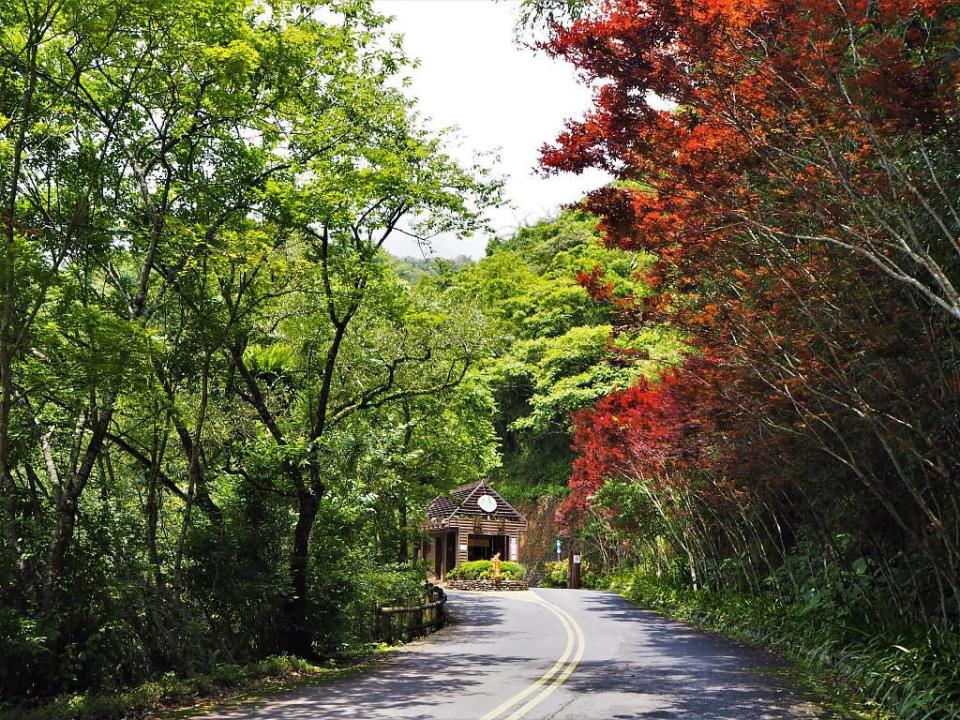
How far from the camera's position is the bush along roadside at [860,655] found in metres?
8.12

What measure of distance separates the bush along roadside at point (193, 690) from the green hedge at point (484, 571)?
2594 cm

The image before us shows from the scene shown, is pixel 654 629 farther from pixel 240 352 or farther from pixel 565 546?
pixel 565 546

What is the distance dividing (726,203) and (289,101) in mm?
6779

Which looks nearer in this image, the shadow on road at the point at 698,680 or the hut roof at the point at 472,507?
the shadow on road at the point at 698,680

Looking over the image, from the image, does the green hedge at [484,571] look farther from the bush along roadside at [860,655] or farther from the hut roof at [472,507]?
the bush along roadside at [860,655]

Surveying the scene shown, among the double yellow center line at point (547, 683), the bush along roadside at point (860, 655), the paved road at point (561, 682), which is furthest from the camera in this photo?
the paved road at point (561, 682)

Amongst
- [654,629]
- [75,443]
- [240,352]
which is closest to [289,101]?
[240,352]

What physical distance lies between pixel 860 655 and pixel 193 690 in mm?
8133

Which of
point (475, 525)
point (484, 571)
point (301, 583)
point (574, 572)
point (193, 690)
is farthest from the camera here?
point (475, 525)

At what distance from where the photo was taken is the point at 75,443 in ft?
33.9

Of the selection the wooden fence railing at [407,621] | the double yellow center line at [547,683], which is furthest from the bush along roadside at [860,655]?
the wooden fence railing at [407,621]

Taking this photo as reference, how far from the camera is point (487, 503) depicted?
141 ft

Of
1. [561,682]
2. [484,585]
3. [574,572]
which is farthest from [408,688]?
[574,572]

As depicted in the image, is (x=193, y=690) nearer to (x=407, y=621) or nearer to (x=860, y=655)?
(x=407, y=621)
